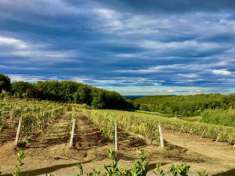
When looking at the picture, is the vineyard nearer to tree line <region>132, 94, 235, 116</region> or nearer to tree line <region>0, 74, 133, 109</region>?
tree line <region>0, 74, 133, 109</region>

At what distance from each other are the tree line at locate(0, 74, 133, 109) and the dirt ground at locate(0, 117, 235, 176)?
7646 centimetres

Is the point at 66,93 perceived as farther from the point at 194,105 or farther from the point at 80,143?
the point at 80,143

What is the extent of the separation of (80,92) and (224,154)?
92.0 m

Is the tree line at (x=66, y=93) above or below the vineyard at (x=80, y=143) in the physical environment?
above

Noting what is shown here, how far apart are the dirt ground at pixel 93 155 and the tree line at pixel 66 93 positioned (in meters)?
76.5

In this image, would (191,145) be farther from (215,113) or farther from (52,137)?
(215,113)

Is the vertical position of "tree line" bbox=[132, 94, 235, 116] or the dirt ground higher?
"tree line" bbox=[132, 94, 235, 116]

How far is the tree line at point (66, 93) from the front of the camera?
11300cm

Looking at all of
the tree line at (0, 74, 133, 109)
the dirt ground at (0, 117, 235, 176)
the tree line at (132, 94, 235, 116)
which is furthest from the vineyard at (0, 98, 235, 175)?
the tree line at (132, 94, 235, 116)

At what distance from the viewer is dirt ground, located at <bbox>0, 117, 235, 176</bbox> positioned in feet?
79.3

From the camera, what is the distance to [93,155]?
27.8 metres

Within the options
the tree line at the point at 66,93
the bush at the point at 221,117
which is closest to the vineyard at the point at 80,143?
the bush at the point at 221,117

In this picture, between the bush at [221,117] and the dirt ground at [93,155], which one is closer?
the dirt ground at [93,155]

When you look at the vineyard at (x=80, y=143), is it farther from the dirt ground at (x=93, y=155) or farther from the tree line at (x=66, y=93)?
the tree line at (x=66, y=93)
